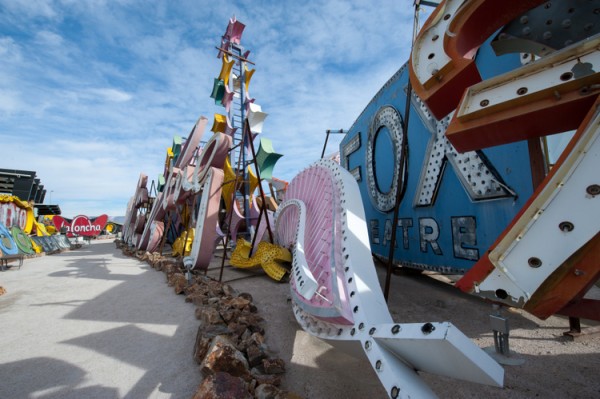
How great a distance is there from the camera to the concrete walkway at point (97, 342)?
7.97ft

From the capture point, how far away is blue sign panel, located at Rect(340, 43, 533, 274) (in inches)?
145

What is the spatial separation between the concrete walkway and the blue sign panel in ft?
10.2

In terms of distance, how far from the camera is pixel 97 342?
335cm

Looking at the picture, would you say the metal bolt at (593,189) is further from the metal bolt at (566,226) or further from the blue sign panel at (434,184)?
the blue sign panel at (434,184)

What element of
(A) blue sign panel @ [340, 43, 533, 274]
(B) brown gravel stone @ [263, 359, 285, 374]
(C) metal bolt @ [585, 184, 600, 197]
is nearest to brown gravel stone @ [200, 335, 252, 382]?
(B) brown gravel stone @ [263, 359, 285, 374]

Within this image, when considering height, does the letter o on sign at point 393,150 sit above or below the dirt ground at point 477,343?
above

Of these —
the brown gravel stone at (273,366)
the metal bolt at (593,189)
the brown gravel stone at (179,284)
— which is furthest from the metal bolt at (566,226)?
the brown gravel stone at (179,284)

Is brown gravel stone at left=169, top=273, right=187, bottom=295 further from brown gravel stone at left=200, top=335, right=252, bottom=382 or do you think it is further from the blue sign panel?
the blue sign panel

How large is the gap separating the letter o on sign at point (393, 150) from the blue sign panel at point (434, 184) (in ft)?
0.07

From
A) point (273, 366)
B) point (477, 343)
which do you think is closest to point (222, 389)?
point (273, 366)

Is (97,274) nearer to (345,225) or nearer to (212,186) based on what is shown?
(212,186)

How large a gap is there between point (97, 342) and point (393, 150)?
6019mm

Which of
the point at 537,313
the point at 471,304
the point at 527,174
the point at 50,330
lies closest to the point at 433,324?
the point at 537,313

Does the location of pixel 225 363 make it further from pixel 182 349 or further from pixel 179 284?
pixel 179 284
